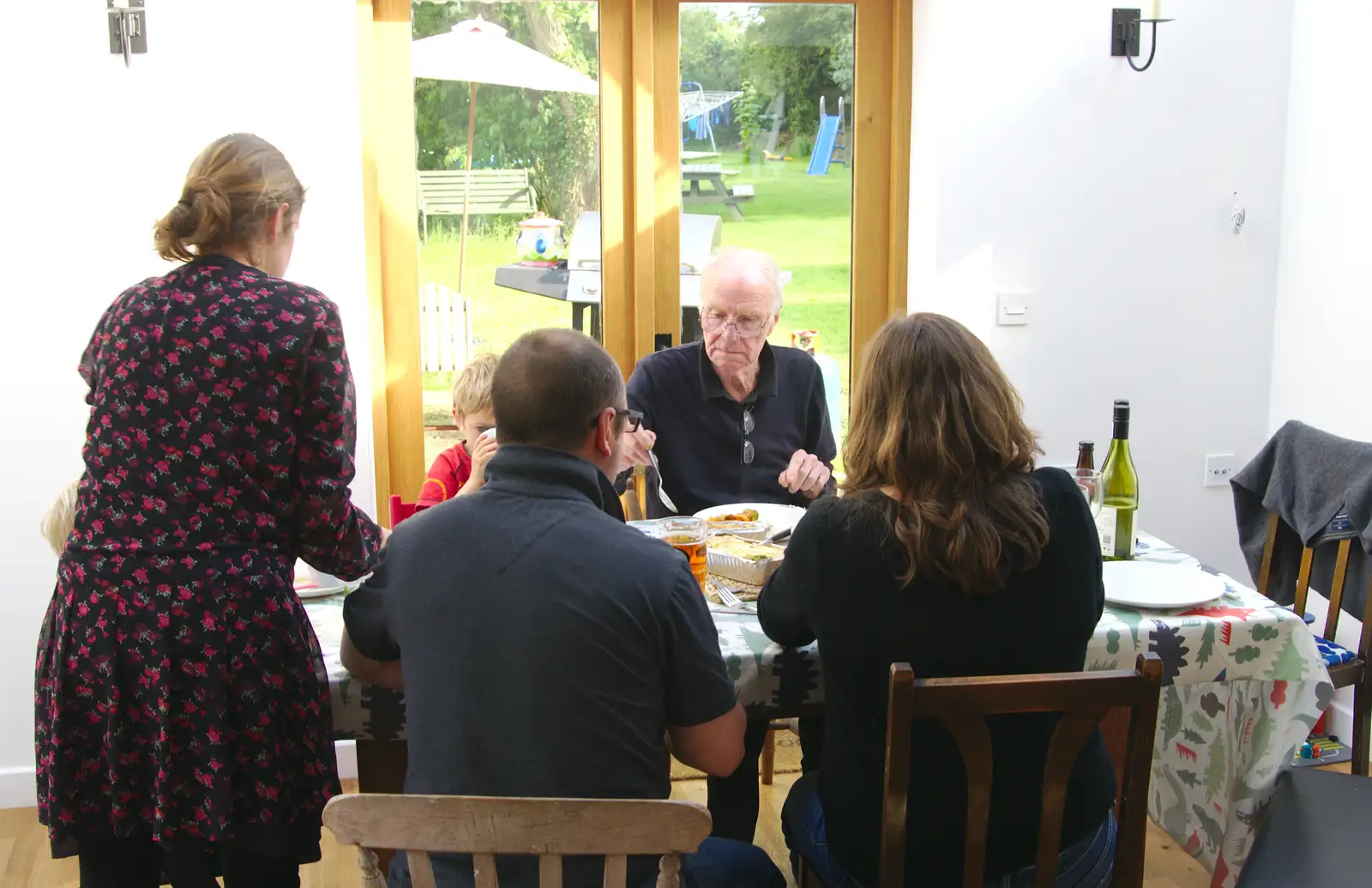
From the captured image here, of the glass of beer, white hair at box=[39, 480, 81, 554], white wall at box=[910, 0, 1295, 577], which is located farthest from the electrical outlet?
white hair at box=[39, 480, 81, 554]

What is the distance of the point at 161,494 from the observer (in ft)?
4.98

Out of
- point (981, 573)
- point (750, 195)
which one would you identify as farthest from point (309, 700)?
point (750, 195)

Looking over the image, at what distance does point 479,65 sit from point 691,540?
1.81 metres

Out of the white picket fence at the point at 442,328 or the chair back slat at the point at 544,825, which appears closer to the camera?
the chair back slat at the point at 544,825

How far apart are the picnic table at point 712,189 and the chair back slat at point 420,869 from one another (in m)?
2.47

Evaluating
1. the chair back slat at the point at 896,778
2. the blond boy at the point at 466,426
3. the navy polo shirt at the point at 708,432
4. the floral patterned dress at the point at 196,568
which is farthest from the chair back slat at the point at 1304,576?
the floral patterned dress at the point at 196,568

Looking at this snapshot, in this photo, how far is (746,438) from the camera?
2744mm

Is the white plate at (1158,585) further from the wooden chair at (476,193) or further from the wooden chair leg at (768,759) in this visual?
the wooden chair at (476,193)

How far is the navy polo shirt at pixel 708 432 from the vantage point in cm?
274

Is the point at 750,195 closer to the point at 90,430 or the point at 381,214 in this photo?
the point at 381,214

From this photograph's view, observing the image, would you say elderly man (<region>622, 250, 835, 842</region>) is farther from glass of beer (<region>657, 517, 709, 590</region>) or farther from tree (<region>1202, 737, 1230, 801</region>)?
tree (<region>1202, 737, 1230, 801</region>)

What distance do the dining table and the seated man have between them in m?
0.28

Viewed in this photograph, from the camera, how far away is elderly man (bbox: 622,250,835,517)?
2705 mm

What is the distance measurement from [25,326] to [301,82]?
83 cm
